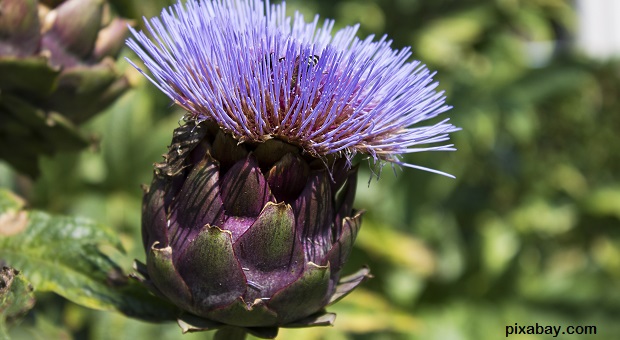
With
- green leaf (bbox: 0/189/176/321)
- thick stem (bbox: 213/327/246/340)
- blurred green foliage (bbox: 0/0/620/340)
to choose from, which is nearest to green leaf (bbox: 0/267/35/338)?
green leaf (bbox: 0/189/176/321)

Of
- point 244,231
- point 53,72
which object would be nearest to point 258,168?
point 244,231

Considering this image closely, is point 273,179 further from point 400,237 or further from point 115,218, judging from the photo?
point 400,237

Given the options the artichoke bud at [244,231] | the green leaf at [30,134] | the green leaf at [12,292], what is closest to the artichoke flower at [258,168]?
the artichoke bud at [244,231]

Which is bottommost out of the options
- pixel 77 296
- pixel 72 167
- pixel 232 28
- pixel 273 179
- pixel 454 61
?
pixel 77 296

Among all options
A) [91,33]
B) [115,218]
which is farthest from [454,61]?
[91,33]

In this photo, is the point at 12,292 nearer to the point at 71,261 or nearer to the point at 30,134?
the point at 71,261

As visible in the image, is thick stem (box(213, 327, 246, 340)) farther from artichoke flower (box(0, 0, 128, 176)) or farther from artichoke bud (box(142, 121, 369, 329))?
artichoke flower (box(0, 0, 128, 176))
